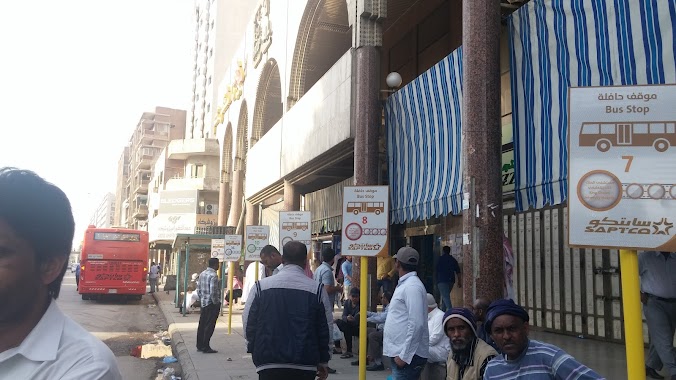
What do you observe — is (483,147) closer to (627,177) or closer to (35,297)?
(627,177)

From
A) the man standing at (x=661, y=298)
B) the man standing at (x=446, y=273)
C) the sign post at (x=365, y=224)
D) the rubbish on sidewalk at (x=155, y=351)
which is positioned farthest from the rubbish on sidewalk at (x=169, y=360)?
the man standing at (x=661, y=298)

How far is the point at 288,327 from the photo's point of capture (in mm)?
4395

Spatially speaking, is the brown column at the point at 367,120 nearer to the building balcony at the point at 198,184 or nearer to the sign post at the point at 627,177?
the sign post at the point at 627,177

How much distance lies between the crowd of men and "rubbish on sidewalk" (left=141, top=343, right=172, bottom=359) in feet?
4.56

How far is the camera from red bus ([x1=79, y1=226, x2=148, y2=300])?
22703mm

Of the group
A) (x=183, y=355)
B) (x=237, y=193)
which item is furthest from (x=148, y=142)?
(x=183, y=355)

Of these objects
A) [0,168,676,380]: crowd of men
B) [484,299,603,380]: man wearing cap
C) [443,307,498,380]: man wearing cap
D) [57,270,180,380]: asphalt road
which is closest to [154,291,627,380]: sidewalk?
[0,168,676,380]: crowd of men

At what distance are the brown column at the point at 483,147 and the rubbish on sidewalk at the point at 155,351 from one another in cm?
670

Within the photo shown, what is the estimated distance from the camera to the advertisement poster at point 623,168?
2.57 metres

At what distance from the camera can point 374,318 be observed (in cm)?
685

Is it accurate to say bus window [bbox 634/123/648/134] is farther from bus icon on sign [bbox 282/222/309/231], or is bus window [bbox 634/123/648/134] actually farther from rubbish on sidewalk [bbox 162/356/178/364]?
rubbish on sidewalk [bbox 162/356/178/364]

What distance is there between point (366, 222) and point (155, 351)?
723cm

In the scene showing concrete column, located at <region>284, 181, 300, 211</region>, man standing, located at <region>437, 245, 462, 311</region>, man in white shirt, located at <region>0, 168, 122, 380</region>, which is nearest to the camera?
man in white shirt, located at <region>0, 168, 122, 380</region>

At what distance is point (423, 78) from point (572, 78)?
3960 mm
